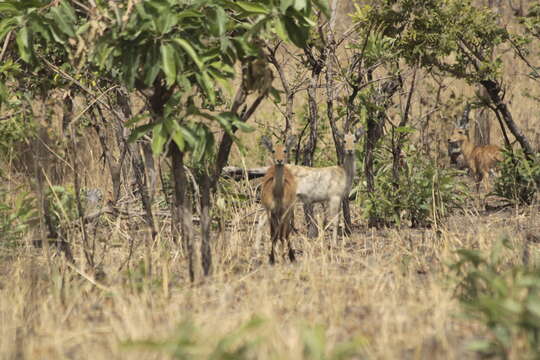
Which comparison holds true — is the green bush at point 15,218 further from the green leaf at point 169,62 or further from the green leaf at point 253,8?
the green leaf at point 253,8

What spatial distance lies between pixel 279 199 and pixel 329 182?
113cm

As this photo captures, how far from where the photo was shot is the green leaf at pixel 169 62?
14.4 feet

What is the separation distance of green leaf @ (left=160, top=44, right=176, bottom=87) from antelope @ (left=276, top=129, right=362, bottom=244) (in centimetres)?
253

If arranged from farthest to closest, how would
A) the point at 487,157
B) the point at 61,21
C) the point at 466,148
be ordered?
the point at 466,148, the point at 487,157, the point at 61,21

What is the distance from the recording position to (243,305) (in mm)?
4613

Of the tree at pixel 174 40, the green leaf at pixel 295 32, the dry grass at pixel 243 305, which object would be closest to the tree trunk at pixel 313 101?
the dry grass at pixel 243 305

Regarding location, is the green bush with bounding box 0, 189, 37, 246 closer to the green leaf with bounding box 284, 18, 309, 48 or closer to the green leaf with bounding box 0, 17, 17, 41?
the green leaf with bounding box 0, 17, 17, 41

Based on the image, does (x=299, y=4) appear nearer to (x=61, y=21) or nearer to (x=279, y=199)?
(x=61, y=21)

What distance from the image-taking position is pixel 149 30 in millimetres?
4520

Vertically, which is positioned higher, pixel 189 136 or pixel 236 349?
pixel 189 136

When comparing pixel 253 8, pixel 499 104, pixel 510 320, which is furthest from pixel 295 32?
→ pixel 499 104

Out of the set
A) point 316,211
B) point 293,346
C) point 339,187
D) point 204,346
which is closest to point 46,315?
point 204,346

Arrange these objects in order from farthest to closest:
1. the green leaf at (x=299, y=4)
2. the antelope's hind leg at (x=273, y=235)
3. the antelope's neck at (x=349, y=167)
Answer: the antelope's neck at (x=349, y=167)
the antelope's hind leg at (x=273, y=235)
the green leaf at (x=299, y=4)

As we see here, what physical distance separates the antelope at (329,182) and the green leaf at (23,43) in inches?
112
